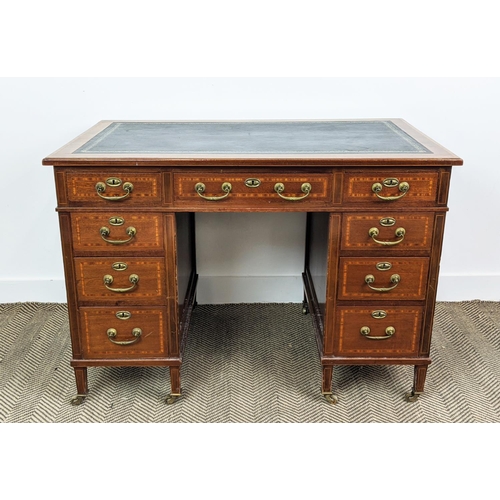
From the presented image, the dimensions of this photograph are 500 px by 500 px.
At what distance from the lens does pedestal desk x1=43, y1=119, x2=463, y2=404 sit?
2.07m

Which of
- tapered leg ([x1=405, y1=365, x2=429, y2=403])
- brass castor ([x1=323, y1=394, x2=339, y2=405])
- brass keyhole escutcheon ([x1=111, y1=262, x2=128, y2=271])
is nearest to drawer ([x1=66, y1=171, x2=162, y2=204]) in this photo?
brass keyhole escutcheon ([x1=111, y1=262, x2=128, y2=271])

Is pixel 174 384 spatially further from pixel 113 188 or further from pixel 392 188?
pixel 392 188

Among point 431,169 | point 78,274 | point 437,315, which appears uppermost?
point 431,169

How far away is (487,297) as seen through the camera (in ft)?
10.4

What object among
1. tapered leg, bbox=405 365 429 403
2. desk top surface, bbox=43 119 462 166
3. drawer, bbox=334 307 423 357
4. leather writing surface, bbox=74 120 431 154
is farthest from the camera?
tapered leg, bbox=405 365 429 403

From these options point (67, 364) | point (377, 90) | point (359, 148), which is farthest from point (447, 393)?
point (67, 364)

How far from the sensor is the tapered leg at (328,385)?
93.0 inches

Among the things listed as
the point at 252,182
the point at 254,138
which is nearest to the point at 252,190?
the point at 252,182

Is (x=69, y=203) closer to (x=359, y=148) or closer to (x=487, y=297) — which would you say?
(x=359, y=148)

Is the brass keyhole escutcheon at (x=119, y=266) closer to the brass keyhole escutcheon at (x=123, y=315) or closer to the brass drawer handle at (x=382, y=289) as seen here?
the brass keyhole escutcheon at (x=123, y=315)

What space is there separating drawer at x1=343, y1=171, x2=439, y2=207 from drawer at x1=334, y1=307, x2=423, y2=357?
402 mm

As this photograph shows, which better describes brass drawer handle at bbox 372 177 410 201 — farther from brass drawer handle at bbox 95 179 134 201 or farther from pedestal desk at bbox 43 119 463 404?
brass drawer handle at bbox 95 179 134 201

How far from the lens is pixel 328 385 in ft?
7.82

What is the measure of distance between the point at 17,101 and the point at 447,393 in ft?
7.13
